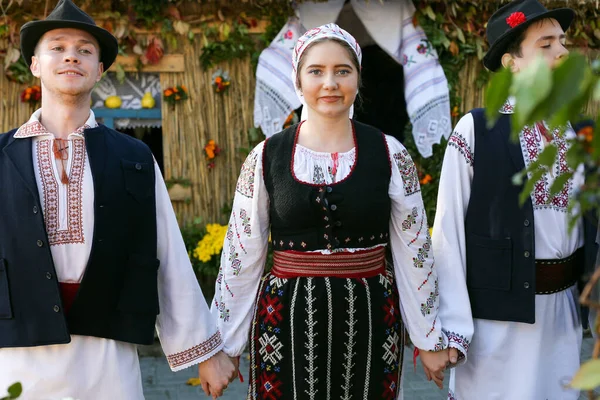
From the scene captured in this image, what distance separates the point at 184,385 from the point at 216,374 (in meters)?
2.58

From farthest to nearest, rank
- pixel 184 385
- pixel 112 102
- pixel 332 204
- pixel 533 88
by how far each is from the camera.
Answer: pixel 112 102 → pixel 184 385 → pixel 332 204 → pixel 533 88

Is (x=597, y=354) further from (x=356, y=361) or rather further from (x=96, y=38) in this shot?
(x=96, y=38)

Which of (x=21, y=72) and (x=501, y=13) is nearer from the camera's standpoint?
(x=501, y=13)

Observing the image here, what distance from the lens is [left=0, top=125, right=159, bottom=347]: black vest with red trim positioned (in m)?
2.29

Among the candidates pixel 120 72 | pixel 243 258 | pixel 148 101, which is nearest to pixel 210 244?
pixel 148 101

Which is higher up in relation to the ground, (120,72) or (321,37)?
(120,72)

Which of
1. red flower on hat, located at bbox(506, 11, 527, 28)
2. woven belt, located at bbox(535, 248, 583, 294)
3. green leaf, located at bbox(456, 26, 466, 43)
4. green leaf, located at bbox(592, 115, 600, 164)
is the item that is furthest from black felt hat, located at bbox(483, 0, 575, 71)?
green leaf, located at bbox(456, 26, 466, 43)

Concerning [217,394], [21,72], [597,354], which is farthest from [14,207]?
[21,72]

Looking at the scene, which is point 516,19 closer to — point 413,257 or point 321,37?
point 321,37

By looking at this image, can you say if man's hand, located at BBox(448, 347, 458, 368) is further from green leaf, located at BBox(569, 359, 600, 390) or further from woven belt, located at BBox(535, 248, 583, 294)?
green leaf, located at BBox(569, 359, 600, 390)

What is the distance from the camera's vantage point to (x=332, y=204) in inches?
103

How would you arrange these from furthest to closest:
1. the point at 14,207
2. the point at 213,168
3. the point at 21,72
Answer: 1. the point at 213,168
2. the point at 21,72
3. the point at 14,207

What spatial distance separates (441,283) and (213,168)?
11.0 feet

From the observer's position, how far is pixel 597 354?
3.38 ft
